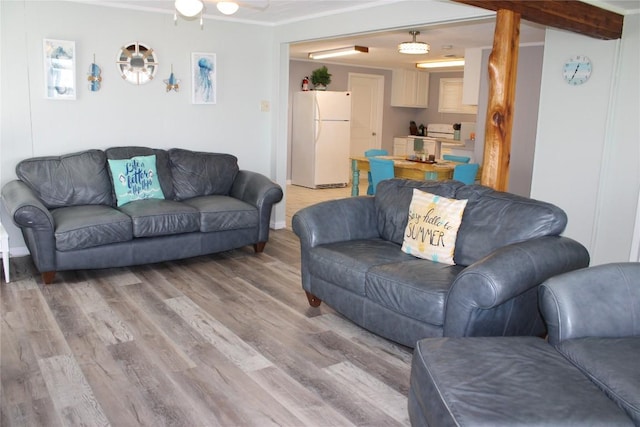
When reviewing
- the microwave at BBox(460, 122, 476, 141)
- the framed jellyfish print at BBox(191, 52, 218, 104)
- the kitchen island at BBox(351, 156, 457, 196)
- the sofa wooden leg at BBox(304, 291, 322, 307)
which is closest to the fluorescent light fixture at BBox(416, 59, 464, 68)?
the microwave at BBox(460, 122, 476, 141)

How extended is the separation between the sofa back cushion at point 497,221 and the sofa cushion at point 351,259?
373 millimetres

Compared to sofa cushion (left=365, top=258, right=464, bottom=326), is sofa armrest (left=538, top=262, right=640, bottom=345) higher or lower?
higher

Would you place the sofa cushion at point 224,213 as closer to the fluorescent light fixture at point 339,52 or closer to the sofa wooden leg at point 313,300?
the sofa wooden leg at point 313,300

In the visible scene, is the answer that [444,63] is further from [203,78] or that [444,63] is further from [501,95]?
[501,95]

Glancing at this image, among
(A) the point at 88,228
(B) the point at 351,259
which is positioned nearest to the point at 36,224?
(A) the point at 88,228

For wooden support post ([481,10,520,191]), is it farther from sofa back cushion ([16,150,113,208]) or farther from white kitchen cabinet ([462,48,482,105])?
white kitchen cabinet ([462,48,482,105])

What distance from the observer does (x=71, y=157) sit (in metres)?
4.66

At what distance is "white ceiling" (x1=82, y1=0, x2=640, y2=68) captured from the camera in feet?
14.3

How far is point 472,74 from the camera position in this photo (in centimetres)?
727

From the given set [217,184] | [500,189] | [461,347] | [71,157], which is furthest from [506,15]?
[71,157]

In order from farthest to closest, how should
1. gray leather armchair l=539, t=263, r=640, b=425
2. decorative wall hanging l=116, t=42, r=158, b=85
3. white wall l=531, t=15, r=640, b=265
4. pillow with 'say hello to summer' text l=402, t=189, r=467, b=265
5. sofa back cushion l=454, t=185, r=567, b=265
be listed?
decorative wall hanging l=116, t=42, r=158, b=85 < white wall l=531, t=15, r=640, b=265 < pillow with 'say hello to summer' text l=402, t=189, r=467, b=265 < sofa back cushion l=454, t=185, r=567, b=265 < gray leather armchair l=539, t=263, r=640, b=425

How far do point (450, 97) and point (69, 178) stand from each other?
7.55 m

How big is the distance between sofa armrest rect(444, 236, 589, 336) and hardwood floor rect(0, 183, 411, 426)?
0.48m

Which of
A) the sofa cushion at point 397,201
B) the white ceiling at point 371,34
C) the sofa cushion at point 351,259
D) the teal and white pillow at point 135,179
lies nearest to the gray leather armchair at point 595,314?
the sofa cushion at point 351,259
